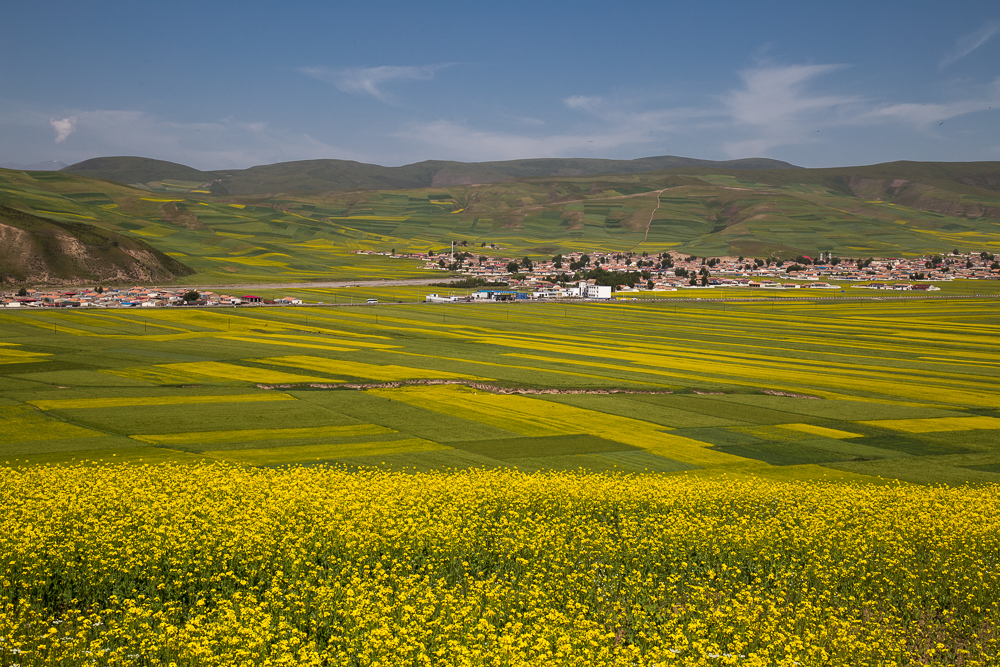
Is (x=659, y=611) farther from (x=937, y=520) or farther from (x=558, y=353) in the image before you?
(x=558, y=353)

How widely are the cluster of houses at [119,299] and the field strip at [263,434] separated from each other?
104 m

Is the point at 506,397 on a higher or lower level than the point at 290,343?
lower

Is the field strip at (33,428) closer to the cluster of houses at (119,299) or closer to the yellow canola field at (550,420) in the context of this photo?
the yellow canola field at (550,420)

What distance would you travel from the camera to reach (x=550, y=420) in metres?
48.6

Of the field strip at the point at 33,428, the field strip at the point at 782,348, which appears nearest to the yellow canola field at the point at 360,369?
the field strip at the point at 33,428

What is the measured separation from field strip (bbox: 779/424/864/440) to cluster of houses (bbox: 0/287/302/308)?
11526 cm

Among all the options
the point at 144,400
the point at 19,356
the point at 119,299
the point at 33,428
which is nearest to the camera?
the point at 33,428

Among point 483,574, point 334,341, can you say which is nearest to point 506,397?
point 483,574

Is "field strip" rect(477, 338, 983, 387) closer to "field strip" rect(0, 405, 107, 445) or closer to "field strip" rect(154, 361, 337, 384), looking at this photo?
"field strip" rect(154, 361, 337, 384)

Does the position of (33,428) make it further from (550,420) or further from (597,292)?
(597,292)

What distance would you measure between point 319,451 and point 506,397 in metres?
19.9

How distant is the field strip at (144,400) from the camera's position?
162ft

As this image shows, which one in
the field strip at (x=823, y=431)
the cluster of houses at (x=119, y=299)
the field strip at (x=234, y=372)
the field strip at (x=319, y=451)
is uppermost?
the cluster of houses at (x=119, y=299)

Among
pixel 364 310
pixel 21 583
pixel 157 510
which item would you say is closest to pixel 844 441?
pixel 157 510
